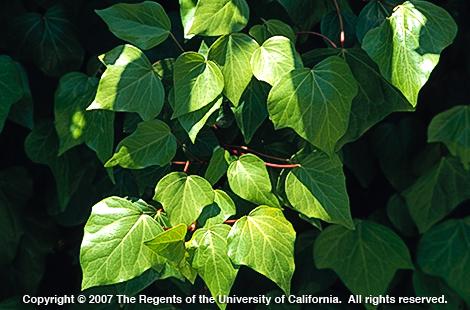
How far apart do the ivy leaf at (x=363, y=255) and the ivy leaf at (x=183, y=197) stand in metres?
0.37

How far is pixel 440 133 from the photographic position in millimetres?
1376

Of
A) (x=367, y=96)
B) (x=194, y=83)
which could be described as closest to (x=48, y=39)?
(x=194, y=83)

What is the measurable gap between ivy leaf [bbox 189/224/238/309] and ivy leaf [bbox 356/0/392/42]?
1.42 ft

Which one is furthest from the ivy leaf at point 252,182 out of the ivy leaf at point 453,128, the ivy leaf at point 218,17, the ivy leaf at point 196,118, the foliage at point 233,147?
the ivy leaf at point 453,128

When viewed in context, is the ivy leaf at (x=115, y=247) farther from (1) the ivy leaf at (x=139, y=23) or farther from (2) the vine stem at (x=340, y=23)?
(2) the vine stem at (x=340, y=23)

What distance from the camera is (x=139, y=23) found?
1.13 meters

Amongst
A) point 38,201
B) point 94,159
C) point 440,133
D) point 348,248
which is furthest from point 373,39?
point 38,201

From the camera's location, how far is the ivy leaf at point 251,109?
1171mm

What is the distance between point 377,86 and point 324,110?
0.62ft

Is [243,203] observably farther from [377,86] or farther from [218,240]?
[377,86]

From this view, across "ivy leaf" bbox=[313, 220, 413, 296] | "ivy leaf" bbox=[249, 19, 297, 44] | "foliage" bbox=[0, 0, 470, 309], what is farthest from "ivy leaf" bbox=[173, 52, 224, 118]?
"ivy leaf" bbox=[313, 220, 413, 296]

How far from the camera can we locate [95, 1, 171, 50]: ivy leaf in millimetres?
1110

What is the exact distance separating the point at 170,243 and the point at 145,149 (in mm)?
175

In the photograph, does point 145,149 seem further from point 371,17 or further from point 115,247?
point 371,17
